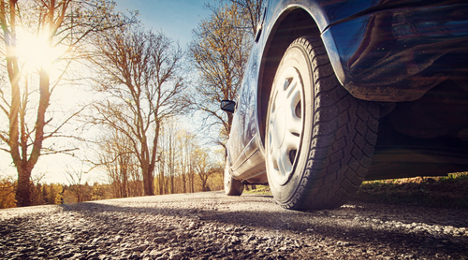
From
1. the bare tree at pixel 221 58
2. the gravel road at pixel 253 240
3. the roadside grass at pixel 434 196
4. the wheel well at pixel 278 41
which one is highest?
the bare tree at pixel 221 58

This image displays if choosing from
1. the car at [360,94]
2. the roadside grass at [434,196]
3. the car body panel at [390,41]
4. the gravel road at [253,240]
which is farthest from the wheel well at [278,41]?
the roadside grass at [434,196]

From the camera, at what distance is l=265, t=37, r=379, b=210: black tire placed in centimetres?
116

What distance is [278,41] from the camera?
1.80 meters

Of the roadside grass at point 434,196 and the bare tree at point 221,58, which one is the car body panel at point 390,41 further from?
the bare tree at point 221,58

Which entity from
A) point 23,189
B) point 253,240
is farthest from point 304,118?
point 23,189

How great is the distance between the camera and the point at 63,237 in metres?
1.08

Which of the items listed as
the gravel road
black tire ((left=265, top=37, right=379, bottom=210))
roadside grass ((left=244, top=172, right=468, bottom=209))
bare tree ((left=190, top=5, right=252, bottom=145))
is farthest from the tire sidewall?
bare tree ((left=190, top=5, right=252, bottom=145))

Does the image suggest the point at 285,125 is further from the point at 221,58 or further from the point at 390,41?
the point at 221,58

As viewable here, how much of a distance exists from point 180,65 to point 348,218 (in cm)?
1689

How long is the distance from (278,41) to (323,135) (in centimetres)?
103

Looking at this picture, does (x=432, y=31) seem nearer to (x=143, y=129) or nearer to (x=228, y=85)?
(x=228, y=85)

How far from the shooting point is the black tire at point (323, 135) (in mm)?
1164

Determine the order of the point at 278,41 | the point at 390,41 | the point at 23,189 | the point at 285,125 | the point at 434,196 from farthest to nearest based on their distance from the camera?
the point at 23,189 < the point at 434,196 < the point at 278,41 < the point at 285,125 < the point at 390,41

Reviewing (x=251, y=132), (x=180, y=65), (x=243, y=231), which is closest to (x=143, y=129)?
(x=180, y=65)
